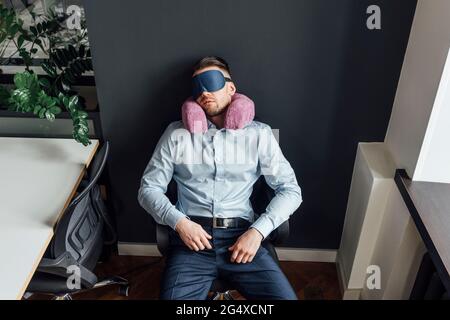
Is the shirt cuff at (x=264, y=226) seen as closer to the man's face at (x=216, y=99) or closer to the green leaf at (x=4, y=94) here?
the man's face at (x=216, y=99)

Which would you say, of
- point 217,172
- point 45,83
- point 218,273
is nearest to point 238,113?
point 217,172

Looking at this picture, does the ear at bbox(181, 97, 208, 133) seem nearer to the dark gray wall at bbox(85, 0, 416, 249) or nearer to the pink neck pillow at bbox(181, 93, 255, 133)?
the pink neck pillow at bbox(181, 93, 255, 133)

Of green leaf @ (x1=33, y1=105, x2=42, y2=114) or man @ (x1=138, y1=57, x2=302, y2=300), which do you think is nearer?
man @ (x1=138, y1=57, x2=302, y2=300)

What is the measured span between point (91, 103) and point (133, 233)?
2.30ft

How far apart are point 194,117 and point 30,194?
0.69m

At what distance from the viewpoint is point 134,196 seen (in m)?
2.28

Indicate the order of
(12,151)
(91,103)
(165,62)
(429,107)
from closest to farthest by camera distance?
(429,107) → (165,62) → (12,151) → (91,103)

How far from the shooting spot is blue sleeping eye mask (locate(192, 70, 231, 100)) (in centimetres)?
173

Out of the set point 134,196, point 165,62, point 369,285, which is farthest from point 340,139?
point 134,196

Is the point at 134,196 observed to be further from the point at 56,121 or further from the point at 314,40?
the point at 314,40

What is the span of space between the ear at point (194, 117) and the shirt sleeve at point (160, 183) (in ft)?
0.35

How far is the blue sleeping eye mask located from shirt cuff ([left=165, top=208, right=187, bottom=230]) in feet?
1.53

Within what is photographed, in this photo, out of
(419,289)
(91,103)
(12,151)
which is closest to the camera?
(419,289)

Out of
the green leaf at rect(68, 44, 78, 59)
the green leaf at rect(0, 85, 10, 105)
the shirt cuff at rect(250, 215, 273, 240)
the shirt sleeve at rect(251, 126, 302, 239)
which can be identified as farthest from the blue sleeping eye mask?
the green leaf at rect(0, 85, 10, 105)
